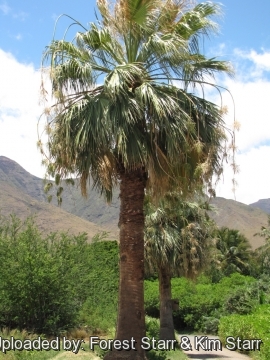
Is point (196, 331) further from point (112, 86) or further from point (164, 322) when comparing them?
point (112, 86)

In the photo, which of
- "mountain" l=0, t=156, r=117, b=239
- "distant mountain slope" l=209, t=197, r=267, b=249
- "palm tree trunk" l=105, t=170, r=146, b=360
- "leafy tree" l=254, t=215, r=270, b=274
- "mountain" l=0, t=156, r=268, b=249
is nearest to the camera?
"palm tree trunk" l=105, t=170, r=146, b=360

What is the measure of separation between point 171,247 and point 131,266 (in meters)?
11.1

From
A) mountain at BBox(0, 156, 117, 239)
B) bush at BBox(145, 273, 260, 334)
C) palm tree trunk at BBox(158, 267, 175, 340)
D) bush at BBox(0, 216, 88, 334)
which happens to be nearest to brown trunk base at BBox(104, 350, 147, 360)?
bush at BBox(0, 216, 88, 334)

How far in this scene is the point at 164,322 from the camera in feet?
68.1

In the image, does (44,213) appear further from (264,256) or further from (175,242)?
(175,242)

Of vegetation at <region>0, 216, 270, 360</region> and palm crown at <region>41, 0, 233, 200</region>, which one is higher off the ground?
palm crown at <region>41, 0, 233, 200</region>

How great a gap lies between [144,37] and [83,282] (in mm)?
11552

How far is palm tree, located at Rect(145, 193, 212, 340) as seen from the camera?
20.5 m

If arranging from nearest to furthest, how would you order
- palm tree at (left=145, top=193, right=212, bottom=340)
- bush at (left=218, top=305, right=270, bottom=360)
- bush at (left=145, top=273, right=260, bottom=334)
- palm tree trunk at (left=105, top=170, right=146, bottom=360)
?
palm tree trunk at (left=105, top=170, right=146, bottom=360)
bush at (left=218, top=305, right=270, bottom=360)
palm tree at (left=145, top=193, right=212, bottom=340)
bush at (left=145, top=273, right=260, bottom=334)

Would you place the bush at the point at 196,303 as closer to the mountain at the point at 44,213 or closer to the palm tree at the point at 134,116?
the palm tree at the point at 134,116

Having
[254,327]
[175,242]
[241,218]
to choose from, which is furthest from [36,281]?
[241,218]

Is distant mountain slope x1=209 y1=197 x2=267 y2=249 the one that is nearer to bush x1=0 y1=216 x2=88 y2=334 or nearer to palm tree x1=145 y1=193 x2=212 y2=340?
palm tree x1=145 y1=193 x2=212 y2=340

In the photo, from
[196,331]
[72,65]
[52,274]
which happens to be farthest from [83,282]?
[196,331]

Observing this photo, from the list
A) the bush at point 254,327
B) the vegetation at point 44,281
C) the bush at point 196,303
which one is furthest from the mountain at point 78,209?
the vegetation at point 44,281
